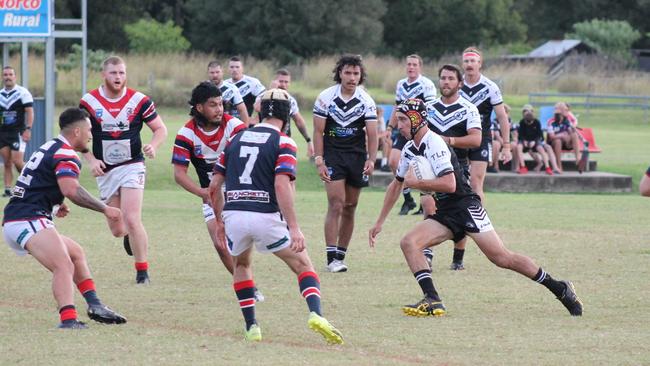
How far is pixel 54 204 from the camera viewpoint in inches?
357

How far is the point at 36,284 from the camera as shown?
11.4 metres

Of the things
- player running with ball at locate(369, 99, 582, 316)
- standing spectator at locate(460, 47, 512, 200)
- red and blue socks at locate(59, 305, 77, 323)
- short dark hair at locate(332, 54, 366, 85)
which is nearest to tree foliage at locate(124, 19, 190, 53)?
standing spectator at locate(460, 47, 512, 200)

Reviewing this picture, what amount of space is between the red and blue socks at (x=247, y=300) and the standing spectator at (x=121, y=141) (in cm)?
295

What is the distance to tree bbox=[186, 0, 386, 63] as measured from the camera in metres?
69.5

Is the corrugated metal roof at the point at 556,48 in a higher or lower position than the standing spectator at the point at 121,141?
lower

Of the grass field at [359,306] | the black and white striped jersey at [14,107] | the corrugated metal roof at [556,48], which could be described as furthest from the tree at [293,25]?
the grass field at [359,306]

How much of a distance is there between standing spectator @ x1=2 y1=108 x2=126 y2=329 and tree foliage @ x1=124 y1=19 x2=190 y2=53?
5605 cm

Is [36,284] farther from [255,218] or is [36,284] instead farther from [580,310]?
[580,310]

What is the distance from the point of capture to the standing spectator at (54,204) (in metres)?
8.81

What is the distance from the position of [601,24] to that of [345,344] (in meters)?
71.2

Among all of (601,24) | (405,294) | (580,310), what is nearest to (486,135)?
(405,294)

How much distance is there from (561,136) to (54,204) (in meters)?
19.1

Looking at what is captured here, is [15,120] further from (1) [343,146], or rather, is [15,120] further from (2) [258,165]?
(2) [258,165]

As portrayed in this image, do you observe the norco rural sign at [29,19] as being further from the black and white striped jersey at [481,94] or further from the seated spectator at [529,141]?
the black and white striped jersey at [481,94]
